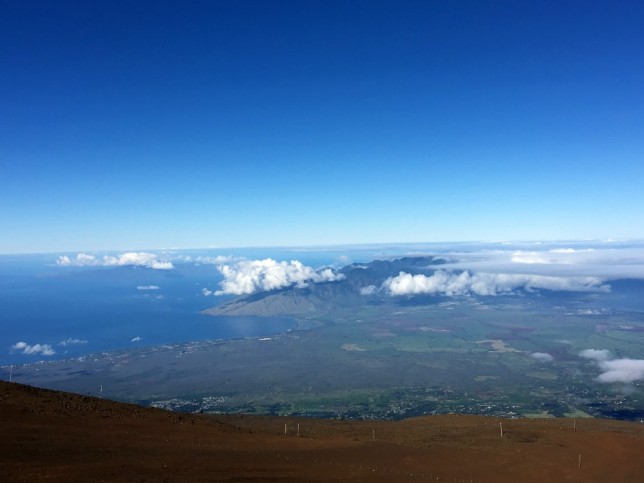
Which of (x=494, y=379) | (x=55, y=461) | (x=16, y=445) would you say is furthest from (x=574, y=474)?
(x=494, y=379)

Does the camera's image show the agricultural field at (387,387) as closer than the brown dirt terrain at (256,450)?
No

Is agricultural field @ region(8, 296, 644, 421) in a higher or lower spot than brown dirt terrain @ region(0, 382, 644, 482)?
lower

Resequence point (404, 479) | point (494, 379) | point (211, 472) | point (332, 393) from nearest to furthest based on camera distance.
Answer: point (211, 472) → point (404, 479) → point (332, 393) → point (494, 379)

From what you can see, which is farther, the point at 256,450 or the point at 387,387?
the point at 387,387

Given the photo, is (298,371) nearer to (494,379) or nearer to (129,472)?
(494,379)

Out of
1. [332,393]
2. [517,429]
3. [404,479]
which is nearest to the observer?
[404,479]

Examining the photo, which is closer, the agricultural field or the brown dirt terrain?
the brown dirt terrain

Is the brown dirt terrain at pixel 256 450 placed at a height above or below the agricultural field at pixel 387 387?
above

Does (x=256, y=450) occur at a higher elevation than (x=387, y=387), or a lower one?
higher
